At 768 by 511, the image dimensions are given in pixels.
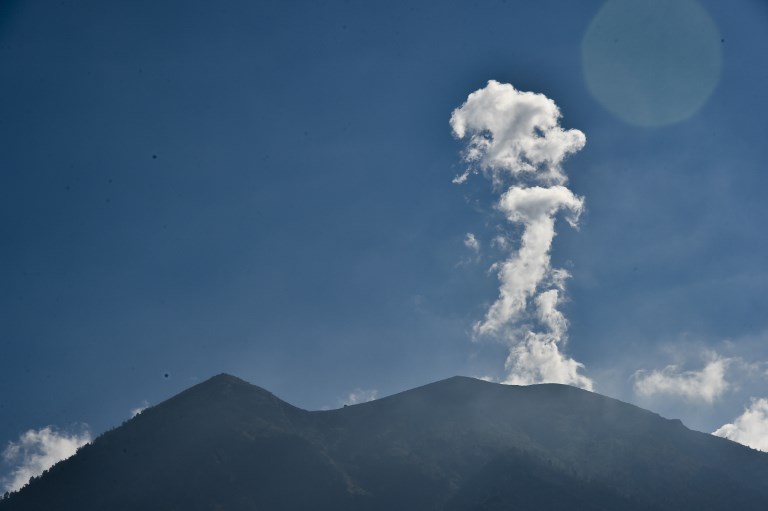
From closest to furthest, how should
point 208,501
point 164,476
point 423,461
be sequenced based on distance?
point 208,501 < point 164,476 < point 423,461

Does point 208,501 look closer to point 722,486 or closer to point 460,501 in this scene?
point 460,501

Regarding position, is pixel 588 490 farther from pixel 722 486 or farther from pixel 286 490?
pixel 286 490

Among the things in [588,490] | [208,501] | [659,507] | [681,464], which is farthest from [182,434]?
[681,464]

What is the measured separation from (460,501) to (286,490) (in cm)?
4377

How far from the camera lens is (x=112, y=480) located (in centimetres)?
17688

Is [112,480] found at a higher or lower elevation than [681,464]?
lower

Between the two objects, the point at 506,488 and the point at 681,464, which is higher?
the point at 681,464

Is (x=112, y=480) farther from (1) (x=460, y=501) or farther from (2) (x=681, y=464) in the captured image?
(2) (x=681, y=464)

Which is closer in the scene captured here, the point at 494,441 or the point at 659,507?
the point at 659,507

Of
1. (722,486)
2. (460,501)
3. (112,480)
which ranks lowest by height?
(112,480)

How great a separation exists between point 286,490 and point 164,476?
104ft

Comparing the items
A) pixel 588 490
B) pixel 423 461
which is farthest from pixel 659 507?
pixel 423 461

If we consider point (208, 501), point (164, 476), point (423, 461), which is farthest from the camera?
point (423, 461)

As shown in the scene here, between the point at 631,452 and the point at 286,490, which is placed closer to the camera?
the point at 286,490
